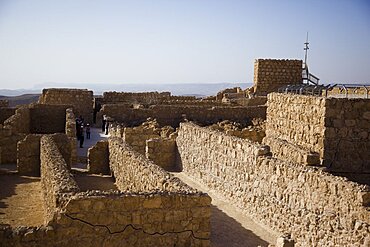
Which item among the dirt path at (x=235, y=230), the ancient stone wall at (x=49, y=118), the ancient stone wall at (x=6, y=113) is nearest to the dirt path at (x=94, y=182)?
the dirt path at (x=235, y=230)

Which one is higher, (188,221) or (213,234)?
(188,221)

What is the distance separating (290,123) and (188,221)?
23.4 feet

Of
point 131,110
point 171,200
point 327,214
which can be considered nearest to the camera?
point 171,200

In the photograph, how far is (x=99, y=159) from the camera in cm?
1489

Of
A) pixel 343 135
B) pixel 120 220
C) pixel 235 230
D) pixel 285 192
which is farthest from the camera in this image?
pixel 343 135

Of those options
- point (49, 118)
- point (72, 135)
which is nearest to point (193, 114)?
point (72, 135)

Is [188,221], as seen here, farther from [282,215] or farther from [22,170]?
[22,170]

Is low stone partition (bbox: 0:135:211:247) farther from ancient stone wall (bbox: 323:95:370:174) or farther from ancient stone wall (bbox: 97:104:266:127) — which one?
ancient stone wall (bbox: 97:104:266:127)

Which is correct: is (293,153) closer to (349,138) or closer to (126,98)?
(349,138)

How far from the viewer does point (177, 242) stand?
24.3 ft

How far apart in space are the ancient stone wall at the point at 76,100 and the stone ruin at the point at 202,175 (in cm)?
528

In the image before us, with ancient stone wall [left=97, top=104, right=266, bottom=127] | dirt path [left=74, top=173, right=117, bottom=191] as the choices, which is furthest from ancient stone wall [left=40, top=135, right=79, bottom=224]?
ancient stone wall [left=97, top=104, right=266, bottom=127]

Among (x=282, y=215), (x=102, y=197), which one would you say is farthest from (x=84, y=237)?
(x=282, y=215)

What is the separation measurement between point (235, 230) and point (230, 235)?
16.1 inches
